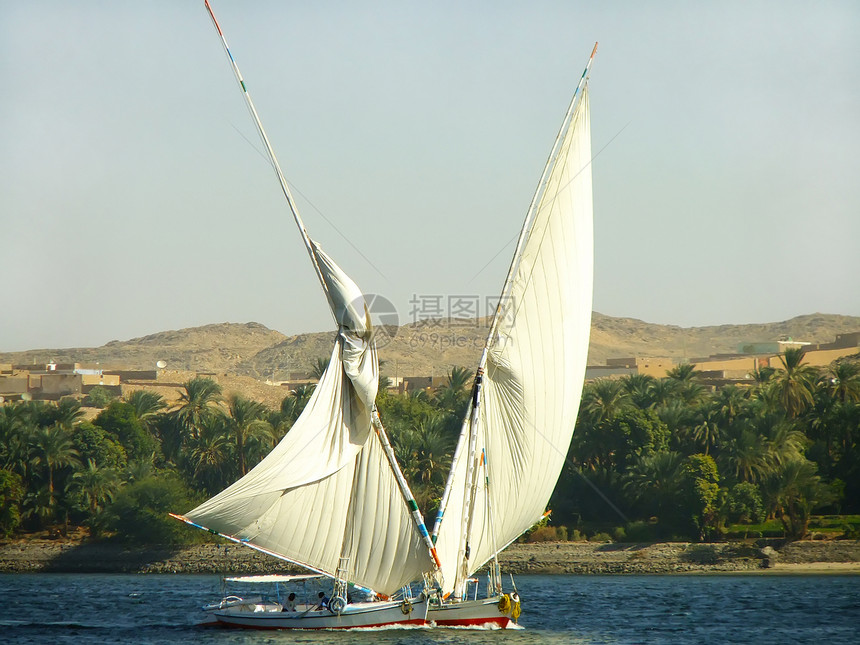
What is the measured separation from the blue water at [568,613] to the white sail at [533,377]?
2.67 metres

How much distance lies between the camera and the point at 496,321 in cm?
2617

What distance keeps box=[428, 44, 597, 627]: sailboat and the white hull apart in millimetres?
442

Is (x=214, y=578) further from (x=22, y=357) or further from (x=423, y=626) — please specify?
(x=22, y=357)

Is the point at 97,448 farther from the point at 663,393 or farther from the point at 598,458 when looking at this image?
the point at 663,393

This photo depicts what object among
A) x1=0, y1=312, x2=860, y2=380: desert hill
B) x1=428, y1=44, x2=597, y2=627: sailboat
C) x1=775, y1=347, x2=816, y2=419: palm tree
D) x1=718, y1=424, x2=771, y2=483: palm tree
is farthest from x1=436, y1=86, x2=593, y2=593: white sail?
x1=0, y1=312, x2=860, y2=380: desert hill

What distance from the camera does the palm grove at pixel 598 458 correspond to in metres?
51.9

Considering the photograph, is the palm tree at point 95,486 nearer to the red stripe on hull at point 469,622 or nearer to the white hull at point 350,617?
the white hull at point 350,617

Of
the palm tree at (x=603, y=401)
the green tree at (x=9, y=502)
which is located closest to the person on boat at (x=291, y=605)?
the palm tree at (x=603, y=401)

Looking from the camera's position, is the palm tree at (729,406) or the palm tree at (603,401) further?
the palm tree at (603,401)

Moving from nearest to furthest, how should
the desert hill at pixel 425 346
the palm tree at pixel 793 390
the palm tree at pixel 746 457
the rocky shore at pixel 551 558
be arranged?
the rocky shore at pixel 551 558 < the palm tree at pixel 746 457 < the palm tree at pixel 793 390 < the desert hill at pixel 425 346

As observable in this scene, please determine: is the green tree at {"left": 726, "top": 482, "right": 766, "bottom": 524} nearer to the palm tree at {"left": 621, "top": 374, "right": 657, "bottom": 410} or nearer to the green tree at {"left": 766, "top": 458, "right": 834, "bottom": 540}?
the green tree at {"left": 766, "top": 458, "right": 834, "bottom": 540}

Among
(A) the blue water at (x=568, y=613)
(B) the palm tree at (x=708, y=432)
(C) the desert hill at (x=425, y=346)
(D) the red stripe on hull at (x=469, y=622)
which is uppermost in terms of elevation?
(C) the desert hill at (x=425, y=346)

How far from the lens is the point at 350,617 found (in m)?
26.3

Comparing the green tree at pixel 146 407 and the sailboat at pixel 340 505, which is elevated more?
the green tree at pixel 146 407
